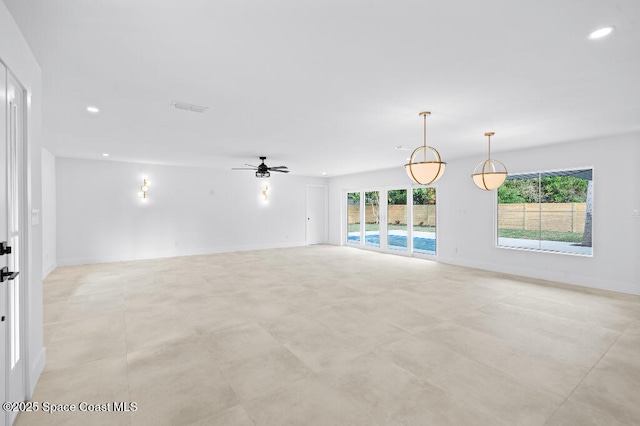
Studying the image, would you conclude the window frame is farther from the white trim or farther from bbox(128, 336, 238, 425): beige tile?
the white trim

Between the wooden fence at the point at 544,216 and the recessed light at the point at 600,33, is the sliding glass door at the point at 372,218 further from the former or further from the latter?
the recessed light at the point at 600,33

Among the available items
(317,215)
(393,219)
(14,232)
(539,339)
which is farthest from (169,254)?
(539,339)

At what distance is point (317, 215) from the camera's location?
11.6 meters

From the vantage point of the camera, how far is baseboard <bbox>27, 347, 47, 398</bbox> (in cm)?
223

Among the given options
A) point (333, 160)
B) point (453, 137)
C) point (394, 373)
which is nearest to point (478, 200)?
point (453, 137)

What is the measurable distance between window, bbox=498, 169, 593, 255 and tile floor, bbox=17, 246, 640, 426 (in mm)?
1417

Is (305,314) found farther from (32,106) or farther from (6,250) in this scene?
(32,106)

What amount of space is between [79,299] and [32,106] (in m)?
3.39

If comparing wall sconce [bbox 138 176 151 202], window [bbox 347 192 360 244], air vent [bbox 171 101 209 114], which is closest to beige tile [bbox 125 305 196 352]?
air vent [bbox 171 101 209 114]

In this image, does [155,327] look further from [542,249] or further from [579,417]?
[542,249]

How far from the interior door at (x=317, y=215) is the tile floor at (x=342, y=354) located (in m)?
5.98

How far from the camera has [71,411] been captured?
2.10 metres

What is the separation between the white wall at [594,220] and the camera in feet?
16.6

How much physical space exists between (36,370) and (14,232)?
1.16m
